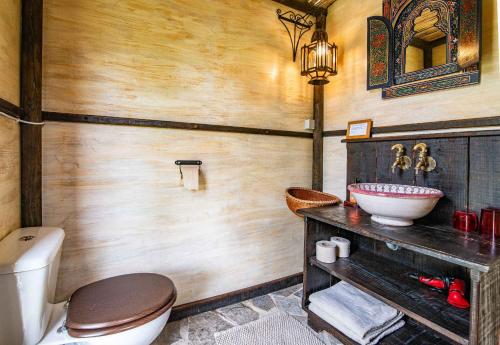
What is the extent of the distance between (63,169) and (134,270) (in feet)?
2.51

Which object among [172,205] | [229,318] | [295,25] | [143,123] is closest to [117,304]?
[172,205]

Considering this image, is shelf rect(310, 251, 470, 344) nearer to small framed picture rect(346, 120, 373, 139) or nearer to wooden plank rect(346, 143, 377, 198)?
wooden plank rect(346, 143, 377, 198)

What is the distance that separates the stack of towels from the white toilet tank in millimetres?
1488

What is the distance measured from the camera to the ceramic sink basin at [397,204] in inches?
47.2

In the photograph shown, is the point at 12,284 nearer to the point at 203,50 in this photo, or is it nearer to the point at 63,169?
the point at 63,169

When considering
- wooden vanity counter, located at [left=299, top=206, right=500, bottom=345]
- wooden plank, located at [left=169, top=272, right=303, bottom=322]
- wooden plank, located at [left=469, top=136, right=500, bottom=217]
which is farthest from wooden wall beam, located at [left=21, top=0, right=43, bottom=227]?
wooden plank, located at [left=469, top=136, right=500, bottom=217]

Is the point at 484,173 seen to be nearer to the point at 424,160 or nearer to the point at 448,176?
the point at 448,176

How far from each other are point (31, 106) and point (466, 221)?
2367 millimetres

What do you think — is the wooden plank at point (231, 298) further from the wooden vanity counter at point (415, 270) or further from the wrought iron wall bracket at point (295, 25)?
the wrought iron wall bracket at point (295, 25)

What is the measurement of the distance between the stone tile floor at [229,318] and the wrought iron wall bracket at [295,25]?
6.87ft

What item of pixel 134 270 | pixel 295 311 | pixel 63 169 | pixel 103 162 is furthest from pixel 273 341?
pixel 63 169

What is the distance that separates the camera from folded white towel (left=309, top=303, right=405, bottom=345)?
1.34 meters

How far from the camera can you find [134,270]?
162 centimetres

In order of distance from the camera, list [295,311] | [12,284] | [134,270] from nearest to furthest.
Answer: [12,284] → [134,270] → [295,311]
